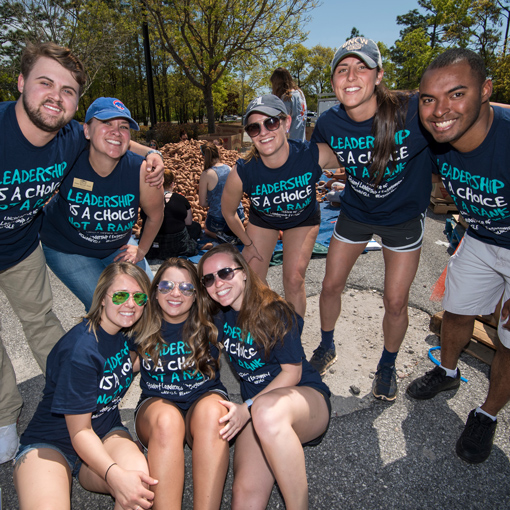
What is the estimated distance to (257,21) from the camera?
14922 mm

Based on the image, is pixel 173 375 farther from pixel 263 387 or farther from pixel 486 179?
pixel 486 179

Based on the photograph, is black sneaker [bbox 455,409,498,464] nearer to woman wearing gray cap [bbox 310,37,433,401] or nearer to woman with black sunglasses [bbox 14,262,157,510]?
woman wearing gray cap [bbox 310,37,433,401]

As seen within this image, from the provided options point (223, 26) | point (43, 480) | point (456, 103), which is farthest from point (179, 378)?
point (223, 26)

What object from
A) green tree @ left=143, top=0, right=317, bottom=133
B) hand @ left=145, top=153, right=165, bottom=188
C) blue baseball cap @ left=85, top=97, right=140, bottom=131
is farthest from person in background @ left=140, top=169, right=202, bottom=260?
green tree @ left=143, top=0, right=317, bottom=133

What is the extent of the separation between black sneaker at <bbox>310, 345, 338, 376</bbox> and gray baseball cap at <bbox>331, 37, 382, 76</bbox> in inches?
80.3

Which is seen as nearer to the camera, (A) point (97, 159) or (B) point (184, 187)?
(A) point (97, 159)

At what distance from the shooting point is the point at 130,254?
2807 millimetres

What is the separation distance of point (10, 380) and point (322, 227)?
4.96 meters

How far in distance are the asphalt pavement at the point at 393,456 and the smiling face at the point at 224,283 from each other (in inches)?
41.2

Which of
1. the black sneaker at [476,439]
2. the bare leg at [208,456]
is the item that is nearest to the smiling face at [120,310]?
the bare leg at [208,456]

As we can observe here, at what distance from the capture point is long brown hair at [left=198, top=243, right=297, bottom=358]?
6.80 ft

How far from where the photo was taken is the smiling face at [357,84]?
7.00 ft

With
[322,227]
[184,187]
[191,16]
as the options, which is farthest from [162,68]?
[322,227]

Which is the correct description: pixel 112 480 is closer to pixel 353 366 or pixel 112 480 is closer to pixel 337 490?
pixel 337 490
